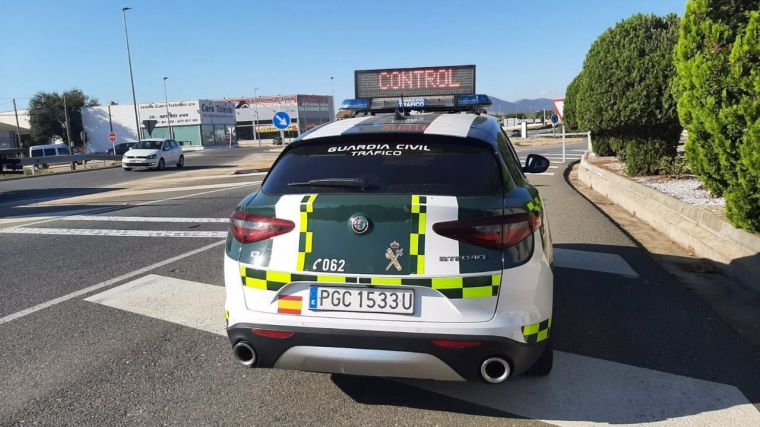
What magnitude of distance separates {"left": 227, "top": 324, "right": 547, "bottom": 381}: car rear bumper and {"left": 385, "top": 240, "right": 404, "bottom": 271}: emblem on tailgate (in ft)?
1.08

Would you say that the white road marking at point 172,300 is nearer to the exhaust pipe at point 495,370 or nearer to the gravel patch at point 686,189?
the exhaust pipe at point 495,370

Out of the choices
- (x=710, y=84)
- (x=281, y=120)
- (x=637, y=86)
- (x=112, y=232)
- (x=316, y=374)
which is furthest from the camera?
(x=281, y=120)

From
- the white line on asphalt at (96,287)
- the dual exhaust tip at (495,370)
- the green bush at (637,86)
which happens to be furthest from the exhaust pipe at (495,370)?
the green bush at (637,86)

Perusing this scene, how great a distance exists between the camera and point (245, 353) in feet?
10.0

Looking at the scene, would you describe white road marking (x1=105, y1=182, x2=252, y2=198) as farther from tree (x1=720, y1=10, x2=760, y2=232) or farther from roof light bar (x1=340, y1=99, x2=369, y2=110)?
tree (x1=720, y1=10, x2=760, y2=232)

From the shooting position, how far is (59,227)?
9578 mm

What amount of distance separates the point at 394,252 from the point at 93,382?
2.18 m

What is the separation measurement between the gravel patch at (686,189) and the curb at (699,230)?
0.31 m

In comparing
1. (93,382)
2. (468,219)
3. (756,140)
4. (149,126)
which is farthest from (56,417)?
(149,126)

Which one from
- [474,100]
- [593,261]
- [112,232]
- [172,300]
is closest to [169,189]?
[112,232]

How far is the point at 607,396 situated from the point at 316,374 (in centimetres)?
174

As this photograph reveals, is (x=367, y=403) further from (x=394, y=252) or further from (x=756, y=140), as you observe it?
(x=756, y=140)

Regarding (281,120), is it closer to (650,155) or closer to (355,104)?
(650,155)

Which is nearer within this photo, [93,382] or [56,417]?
[56,417]
